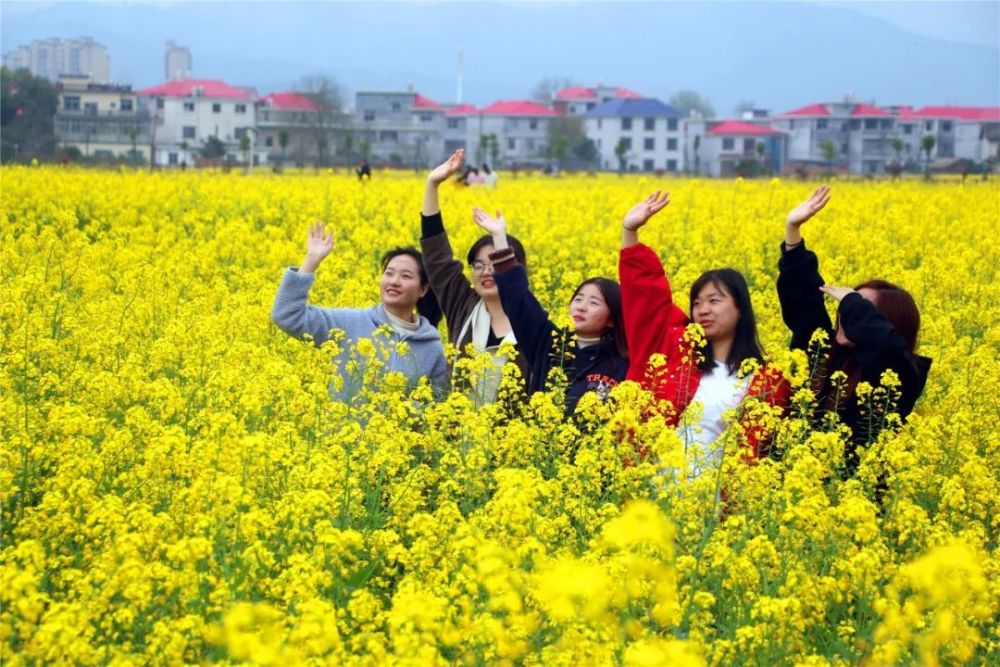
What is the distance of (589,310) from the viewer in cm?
636

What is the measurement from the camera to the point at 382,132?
339ft

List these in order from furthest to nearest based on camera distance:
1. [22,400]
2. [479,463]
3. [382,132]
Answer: [382,132] < [22,400] < [479,463]

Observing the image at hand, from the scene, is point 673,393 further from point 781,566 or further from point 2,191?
point 2,191

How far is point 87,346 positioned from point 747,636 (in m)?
3.89

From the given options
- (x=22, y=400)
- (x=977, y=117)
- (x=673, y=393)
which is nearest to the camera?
(x=22, y=400)

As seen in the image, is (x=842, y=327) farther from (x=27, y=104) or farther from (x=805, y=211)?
(x=27, y=104)

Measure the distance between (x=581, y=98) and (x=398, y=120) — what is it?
21.4 metres

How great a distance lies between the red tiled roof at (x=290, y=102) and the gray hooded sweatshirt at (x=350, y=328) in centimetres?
9459

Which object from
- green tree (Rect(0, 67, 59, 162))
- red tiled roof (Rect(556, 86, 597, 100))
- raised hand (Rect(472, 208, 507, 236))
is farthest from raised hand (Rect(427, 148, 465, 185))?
red tiled roof (Rect(556, 86, 597, 100))

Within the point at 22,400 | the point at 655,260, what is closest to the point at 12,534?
the point at 22,400

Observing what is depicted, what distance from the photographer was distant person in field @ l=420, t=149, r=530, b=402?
6684 millimetres

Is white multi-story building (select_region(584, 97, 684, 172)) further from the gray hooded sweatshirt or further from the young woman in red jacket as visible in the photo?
the young woman in red jacket

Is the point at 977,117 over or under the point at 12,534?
over

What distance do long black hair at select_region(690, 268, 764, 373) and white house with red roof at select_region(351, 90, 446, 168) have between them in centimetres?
9548
